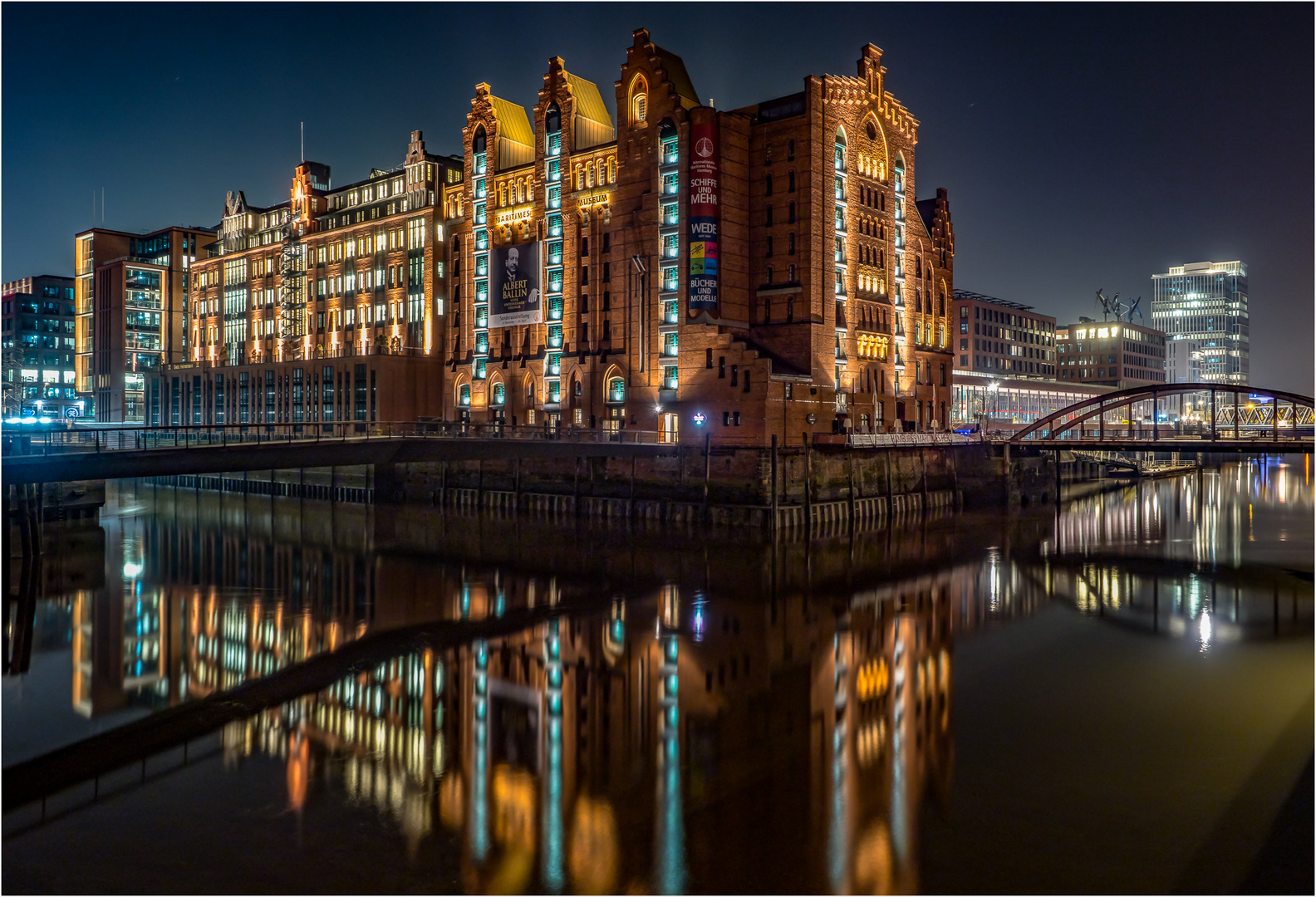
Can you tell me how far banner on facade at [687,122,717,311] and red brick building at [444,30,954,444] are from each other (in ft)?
0.47

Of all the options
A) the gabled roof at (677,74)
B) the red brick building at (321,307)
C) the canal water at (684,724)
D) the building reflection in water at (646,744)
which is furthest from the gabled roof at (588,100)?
the building reflection in water at (646,744)

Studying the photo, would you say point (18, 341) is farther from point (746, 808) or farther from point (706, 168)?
point (746, 808)

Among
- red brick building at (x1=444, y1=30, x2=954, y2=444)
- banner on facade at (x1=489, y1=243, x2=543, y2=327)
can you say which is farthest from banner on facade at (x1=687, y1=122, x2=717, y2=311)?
banner on facade at (x1=489, y1=243, x2=543, y2=327)

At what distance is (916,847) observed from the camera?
53.8ft

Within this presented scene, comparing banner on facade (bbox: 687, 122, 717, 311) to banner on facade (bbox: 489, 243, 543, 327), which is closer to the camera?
banner on facade (bbox: 687, 122, 717, 311)

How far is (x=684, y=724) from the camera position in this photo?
2305 cm

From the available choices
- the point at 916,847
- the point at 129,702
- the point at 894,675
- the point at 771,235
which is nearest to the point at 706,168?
the point at 771,235

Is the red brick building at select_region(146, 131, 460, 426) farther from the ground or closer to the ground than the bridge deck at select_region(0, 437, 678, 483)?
farther from the ground

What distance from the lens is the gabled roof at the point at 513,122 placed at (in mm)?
85875

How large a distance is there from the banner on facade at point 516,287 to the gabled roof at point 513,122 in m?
11.3

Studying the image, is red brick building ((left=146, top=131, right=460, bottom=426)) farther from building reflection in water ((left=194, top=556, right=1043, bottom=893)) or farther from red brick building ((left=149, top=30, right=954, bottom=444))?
building reflection in water ((left=194, top=556, right=1043, bottom=893))

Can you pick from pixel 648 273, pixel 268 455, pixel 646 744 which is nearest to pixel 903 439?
pixel 648 273

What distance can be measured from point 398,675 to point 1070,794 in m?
18.1

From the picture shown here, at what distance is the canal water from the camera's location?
1575cm
